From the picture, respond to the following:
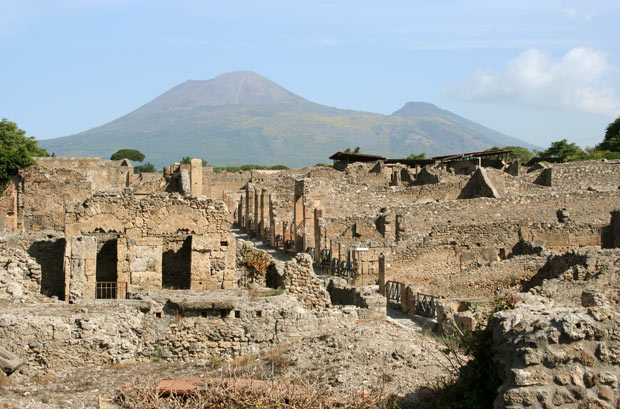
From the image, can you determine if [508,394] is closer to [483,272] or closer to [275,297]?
[275,297]

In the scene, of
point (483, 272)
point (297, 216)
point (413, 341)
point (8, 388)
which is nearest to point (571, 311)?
point (413, 341)

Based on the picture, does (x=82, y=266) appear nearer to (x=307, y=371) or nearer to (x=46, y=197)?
(x=307, y=371)

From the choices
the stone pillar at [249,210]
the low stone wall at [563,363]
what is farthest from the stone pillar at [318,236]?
the low stone wall at [563,363]

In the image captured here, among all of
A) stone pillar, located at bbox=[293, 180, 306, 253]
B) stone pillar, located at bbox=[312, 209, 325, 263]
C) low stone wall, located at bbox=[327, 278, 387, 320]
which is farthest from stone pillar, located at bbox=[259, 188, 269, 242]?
low stone wall, located at bbox=[327, 278, 387, 320]

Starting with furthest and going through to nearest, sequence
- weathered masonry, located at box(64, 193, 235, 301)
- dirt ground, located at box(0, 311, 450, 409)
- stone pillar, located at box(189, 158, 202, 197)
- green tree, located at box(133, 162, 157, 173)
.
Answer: green tree, located at box(133, 162, 157, 173) → stone pillar, located at box(189, 158, 202, 197) → weathered masonry, located at box(64, 193, 235, 301) → dirt ground, located at box(0, 311, 450, 409)

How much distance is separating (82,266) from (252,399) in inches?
288

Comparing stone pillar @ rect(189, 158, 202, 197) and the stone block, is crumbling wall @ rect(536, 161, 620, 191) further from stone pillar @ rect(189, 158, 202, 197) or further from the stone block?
the stone block

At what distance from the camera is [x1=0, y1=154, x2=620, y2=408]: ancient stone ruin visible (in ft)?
27.0

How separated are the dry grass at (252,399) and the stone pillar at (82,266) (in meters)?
5.88

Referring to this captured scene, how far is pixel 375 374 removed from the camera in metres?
10.6

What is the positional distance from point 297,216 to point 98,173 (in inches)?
699

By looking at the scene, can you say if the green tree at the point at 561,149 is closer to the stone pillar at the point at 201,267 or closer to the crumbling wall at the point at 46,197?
the crumbling wall at the point at 46,197

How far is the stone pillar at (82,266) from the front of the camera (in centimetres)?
1544

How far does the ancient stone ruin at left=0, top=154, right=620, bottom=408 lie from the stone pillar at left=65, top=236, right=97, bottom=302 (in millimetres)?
24
